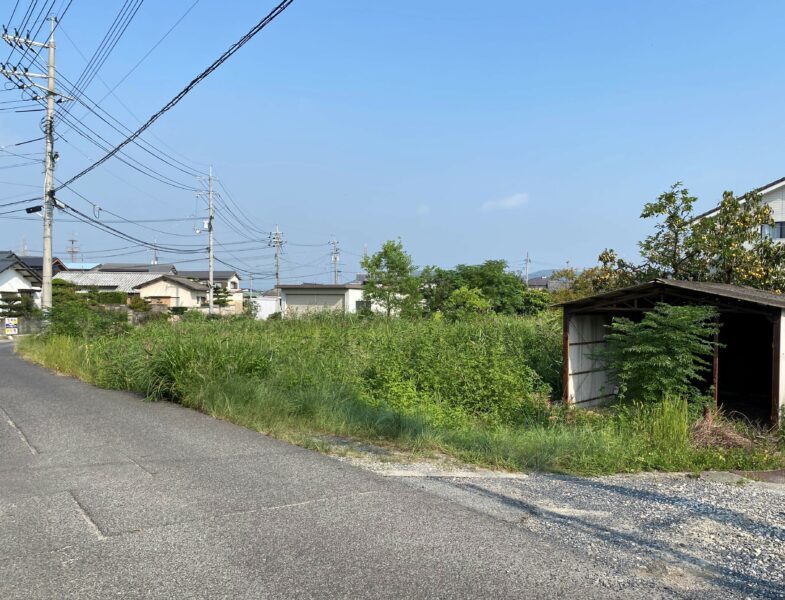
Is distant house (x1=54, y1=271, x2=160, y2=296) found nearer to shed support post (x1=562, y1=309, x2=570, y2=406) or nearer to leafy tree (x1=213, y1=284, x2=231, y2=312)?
leafy tree (x1=213, y1=284, x2=231, y2=312)

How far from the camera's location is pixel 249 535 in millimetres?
4379

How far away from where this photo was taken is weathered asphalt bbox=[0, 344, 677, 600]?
361 cm

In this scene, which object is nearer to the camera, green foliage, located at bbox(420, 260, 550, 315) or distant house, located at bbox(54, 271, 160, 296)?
green foliage, located at bbox(420, 260, 550, 315)

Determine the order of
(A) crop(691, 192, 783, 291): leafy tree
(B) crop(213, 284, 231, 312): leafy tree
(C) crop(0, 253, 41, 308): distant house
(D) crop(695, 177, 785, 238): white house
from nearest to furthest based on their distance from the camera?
(A) crop(691, 192, 783, 291): leafy tree < (D) crop(695, 177, 785, 238): white house < (C) crop(0, 253, 41, 308): distant house < (B) crop(213, 284, 231, 312): leafy tree

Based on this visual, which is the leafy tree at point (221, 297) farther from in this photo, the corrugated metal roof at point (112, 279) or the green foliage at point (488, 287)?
the green foliage at point (488, 287)

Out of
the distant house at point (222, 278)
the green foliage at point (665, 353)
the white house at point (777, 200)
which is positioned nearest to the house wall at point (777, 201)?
the white house at point (777, 200)

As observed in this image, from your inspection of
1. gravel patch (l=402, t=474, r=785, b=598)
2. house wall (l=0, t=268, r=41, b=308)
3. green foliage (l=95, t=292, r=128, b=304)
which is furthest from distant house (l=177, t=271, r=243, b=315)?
gravel patch (l=402, t=474, r=785, b=598)

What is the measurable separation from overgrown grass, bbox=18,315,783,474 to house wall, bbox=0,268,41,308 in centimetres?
3232

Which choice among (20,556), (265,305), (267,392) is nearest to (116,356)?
(267,392)

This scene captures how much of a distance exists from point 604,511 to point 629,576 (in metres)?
1.49

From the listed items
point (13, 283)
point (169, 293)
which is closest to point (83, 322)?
point (13, 283)

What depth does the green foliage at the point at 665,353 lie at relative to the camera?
32.2ft

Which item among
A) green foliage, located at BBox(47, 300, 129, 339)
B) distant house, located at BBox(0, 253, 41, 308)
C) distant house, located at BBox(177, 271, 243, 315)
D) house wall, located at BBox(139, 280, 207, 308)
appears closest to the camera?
green foliage, located at BBox(47, 300, 129, 339)

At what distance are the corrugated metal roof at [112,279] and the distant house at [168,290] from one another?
611mm
